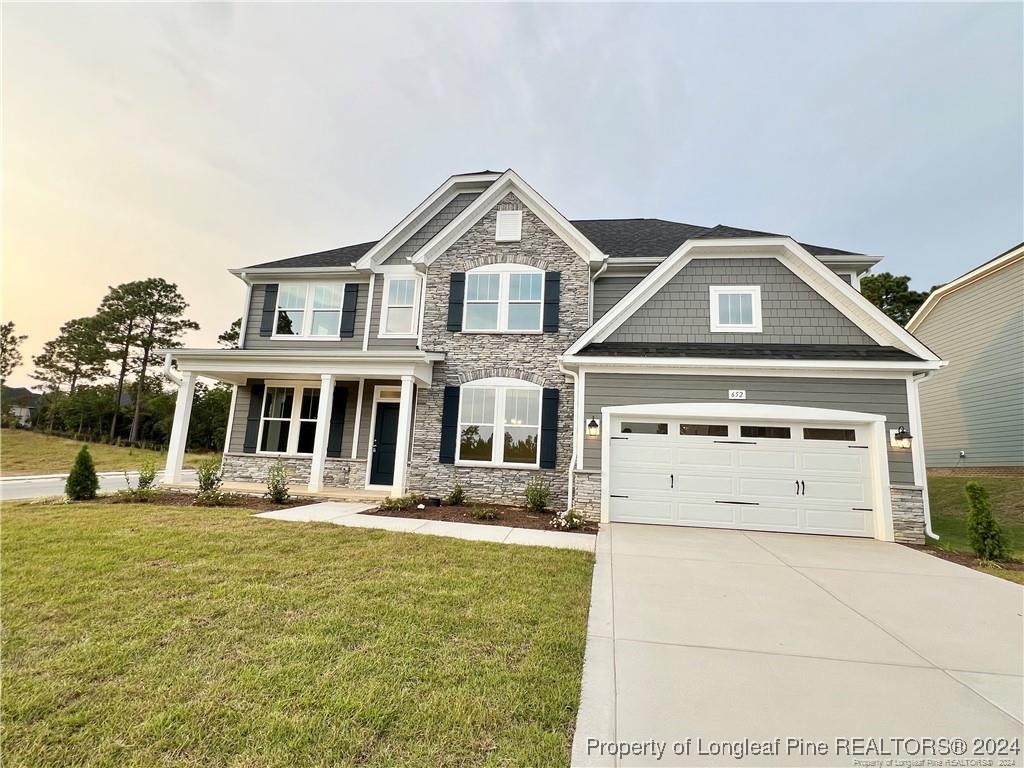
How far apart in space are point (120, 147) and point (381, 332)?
8446 mm

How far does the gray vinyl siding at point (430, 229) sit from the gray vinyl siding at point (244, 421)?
13.3 ft

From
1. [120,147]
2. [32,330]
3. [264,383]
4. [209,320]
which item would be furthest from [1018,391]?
[32,330]

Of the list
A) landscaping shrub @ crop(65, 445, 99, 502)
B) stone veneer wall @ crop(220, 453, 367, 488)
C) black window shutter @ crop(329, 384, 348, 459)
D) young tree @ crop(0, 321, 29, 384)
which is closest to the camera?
landscaping shrub @ crop(65, 445, 99, 502)

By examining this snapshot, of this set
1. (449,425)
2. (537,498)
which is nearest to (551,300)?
(449,425)

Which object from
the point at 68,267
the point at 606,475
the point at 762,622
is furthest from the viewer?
the point at 68,267

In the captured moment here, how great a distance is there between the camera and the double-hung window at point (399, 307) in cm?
1223

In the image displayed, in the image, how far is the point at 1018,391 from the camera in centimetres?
1242

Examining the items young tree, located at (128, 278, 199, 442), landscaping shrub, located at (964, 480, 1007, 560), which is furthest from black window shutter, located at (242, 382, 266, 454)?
young tree, located at (128, 278, 199, 442)

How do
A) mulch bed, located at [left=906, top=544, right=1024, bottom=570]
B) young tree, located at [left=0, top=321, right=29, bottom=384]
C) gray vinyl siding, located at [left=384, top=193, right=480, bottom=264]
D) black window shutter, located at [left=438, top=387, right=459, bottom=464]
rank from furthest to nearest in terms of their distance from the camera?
1. young tree, located at [left=0, top=321, right=29, bottom=384]
2. gray vinyl siding, located at [left=384, top=193, right=480, bottom=264]
3. black window shutter, located at [left=438, top=387, right=459, bottom=464]
4. mulch bed, located at [left=906, top=544, right=1024, bottom=570]

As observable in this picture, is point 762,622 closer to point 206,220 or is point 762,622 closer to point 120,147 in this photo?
point 120,147

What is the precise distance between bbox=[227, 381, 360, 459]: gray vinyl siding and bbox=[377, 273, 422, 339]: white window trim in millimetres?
1753

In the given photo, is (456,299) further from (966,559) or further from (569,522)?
(966,559)

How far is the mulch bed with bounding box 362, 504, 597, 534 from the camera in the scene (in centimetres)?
812

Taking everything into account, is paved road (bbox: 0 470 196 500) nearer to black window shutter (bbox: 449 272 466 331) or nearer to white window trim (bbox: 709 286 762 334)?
black window shutter (bbox: 449 272 466 331)
